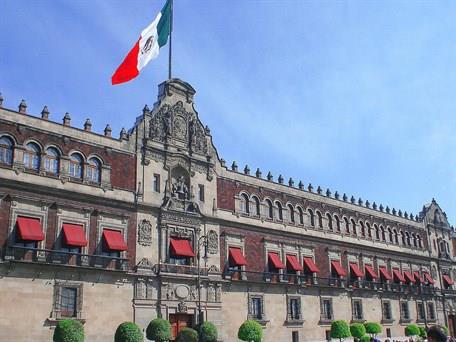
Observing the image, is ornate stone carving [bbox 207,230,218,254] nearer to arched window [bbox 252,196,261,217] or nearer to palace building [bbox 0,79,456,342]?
palace building [bbox 0,79,456,342]

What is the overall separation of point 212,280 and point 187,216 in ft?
16.2

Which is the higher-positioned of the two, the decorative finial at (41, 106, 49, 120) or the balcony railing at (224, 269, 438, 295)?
the decorative finial at (41, 106, 49, 120)

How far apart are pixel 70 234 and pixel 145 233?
228 inches

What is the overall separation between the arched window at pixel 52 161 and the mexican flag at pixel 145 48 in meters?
5.62

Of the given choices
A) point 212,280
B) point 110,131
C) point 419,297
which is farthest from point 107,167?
point 419,297

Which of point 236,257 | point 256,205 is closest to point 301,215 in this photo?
point 256,205

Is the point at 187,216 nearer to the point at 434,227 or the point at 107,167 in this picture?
the point at 107,167

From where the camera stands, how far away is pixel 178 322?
36.1 metres

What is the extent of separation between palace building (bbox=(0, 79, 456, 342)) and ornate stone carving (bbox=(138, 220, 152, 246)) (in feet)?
0.31

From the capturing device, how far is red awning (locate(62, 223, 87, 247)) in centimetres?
3109

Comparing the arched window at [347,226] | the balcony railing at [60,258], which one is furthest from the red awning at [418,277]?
the balcony railing at [60,258]

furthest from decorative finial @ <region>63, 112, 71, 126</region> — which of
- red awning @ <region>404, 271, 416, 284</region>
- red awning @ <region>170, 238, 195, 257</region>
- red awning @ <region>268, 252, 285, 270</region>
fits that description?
red awning @ <region>404, 271, 416, 284</region>

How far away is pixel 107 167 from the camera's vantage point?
115 ft

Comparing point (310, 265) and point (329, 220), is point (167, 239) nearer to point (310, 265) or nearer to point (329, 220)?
point (310, 265)
